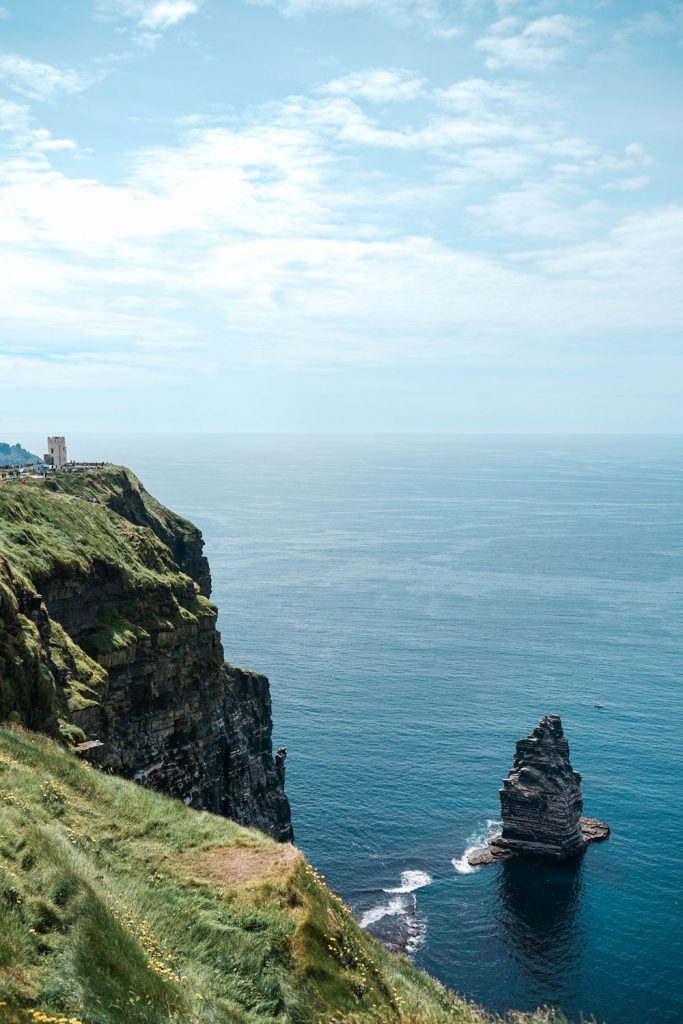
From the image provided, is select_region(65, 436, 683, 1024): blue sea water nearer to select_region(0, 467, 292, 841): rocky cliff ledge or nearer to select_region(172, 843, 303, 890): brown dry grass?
select_region(0, 467, 292, 841): rocky cliff ledge

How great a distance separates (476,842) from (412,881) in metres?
10.5

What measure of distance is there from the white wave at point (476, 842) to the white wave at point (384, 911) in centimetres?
887

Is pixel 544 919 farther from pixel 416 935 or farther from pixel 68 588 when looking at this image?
pixel 68 588

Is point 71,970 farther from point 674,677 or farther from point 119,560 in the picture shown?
point 674,677

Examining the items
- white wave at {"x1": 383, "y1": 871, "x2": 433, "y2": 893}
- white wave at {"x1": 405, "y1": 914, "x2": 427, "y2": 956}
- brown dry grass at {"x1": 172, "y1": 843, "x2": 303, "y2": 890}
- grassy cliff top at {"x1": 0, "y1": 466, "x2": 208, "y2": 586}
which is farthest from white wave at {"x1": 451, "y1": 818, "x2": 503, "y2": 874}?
brown dry grass at {"x1": 172, "y1": 843, "x2": 303, "y2": 890}

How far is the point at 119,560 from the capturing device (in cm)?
5594

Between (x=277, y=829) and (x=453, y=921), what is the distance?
→ 712 inches

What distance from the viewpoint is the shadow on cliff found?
6712 centimetres

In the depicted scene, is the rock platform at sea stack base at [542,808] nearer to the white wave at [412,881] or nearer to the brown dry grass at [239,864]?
the white wave at [412,881]

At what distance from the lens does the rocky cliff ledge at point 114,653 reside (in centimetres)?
3853

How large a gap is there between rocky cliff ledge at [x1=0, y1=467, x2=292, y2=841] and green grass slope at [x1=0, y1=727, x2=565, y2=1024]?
5.91 metres

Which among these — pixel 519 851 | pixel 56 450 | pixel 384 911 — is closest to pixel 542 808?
pixel 519 851

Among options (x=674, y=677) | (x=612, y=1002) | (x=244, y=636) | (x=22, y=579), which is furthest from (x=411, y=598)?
(x=22, y=579)

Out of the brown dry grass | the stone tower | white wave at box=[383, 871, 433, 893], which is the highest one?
the stone tower
